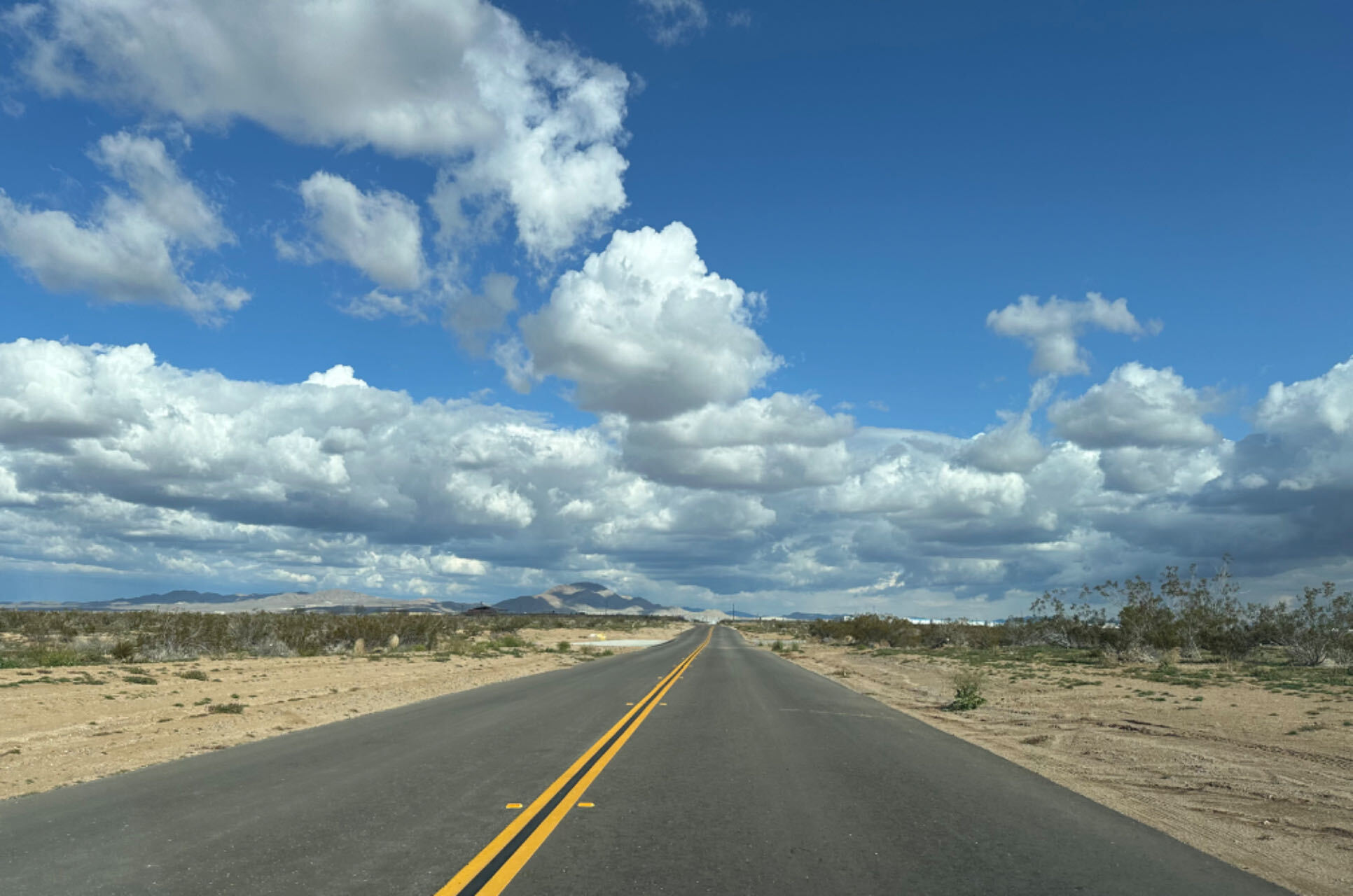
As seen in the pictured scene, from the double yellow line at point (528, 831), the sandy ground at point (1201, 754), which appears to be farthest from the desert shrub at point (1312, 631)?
the double yellow line at point (528, 831)

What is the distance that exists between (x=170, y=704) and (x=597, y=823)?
15.9m

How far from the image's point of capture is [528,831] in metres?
7.39

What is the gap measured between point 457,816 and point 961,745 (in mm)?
9537

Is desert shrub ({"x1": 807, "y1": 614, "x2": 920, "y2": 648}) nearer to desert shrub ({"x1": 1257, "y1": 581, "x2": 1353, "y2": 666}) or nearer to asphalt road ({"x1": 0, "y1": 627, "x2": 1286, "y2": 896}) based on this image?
desert shrub ({"x1": 1257, "y1": 581, "x2": 1353, "y2": 666})

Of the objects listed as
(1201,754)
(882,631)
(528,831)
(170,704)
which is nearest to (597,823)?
(528,831)

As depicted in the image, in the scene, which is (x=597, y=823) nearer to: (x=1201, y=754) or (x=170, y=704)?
(x=1201, y=754)

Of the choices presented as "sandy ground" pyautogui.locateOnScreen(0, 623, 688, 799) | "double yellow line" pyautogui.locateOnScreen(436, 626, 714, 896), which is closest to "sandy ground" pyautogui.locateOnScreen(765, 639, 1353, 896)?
"double yellow line" pyautogui.locateOnScreen(436, 626, 714, 896)

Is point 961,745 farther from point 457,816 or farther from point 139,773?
point 139,773

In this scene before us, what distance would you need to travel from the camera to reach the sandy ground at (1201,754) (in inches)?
322

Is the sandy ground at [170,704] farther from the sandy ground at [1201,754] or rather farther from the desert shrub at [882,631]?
the desert shrub at [882,631]

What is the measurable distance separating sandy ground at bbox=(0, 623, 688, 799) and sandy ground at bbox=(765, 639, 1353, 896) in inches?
479

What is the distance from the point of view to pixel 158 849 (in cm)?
675

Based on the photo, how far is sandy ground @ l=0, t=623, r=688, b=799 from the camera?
11891 mm

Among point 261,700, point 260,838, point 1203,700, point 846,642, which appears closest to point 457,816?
point 260,838
